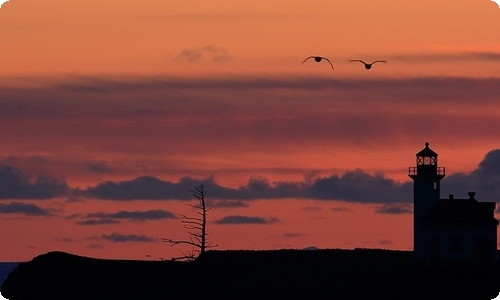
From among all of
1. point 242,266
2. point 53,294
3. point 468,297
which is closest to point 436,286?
point 468,297

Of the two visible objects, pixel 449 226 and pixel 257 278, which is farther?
pixel 449 226

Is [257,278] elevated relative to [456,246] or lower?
lower

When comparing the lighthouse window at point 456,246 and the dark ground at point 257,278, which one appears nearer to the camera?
the dark ground at point 257,278

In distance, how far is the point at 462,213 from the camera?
8794 centimetres

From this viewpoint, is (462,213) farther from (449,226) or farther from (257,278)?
(257,278)

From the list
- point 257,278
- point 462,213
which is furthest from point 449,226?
point 257,278

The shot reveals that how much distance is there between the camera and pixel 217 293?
249 ft

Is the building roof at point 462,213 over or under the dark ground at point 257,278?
over

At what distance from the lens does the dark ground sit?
74.4 meters

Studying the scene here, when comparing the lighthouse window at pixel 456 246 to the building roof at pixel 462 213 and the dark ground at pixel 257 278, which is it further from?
the dark ground at pixel 257 278

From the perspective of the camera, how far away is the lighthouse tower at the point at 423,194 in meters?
88.7

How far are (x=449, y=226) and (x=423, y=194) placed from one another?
10.0ft

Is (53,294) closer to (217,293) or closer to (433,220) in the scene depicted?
(217,293)

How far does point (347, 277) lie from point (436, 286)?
5221 millimetres
